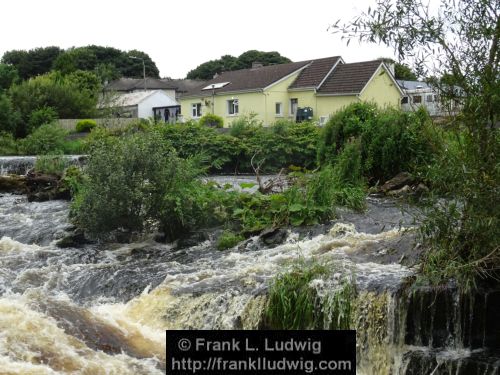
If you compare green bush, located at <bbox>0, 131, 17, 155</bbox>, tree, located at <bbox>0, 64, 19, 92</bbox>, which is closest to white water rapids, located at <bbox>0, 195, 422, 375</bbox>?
green bush, located at <bbox>0, 131, 17, 155</bbox>

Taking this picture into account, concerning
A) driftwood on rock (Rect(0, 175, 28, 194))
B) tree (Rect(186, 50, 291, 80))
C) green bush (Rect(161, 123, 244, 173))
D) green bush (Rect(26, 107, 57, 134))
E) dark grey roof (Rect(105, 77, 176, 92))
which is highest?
tree (Rect(186, 50, 291, 80))

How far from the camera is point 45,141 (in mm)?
30641

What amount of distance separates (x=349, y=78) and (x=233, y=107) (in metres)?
8.81

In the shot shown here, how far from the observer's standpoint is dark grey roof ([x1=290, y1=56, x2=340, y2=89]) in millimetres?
38234

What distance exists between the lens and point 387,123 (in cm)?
1723

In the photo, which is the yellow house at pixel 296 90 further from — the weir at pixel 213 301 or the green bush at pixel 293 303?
the green bush at pixel 293 303

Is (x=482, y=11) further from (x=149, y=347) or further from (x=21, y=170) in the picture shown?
(x=21, y=170)

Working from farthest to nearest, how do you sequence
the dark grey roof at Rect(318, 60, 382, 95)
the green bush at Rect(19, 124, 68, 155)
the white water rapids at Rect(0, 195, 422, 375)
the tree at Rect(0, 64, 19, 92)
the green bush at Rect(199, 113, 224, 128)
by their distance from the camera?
the tree at Rect(0, 64, 19, 92)
the green bush at Rect(199, 113, 224, 128)
the dark grey roof at Rect(318, 60, 382, 95)
the green bush at Rect(19, 124, 68, 155)
the white water rapids at Rect(0, 195, 422, 375)

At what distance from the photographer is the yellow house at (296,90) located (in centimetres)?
3559

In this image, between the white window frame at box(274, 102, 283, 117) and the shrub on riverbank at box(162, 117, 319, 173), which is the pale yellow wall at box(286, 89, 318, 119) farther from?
the shrub on riverbank at box(162, 117, 319, 173)

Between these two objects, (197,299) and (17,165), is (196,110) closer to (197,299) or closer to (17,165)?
(17,165)

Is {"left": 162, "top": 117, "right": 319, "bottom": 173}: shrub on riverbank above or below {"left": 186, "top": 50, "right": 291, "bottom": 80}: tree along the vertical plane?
below

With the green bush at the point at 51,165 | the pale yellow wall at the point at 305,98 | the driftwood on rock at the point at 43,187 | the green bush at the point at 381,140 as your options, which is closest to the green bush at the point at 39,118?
the pale yellow wall at the point at 305,98

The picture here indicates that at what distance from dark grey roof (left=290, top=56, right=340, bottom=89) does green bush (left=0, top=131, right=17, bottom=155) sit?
16.9 metres
